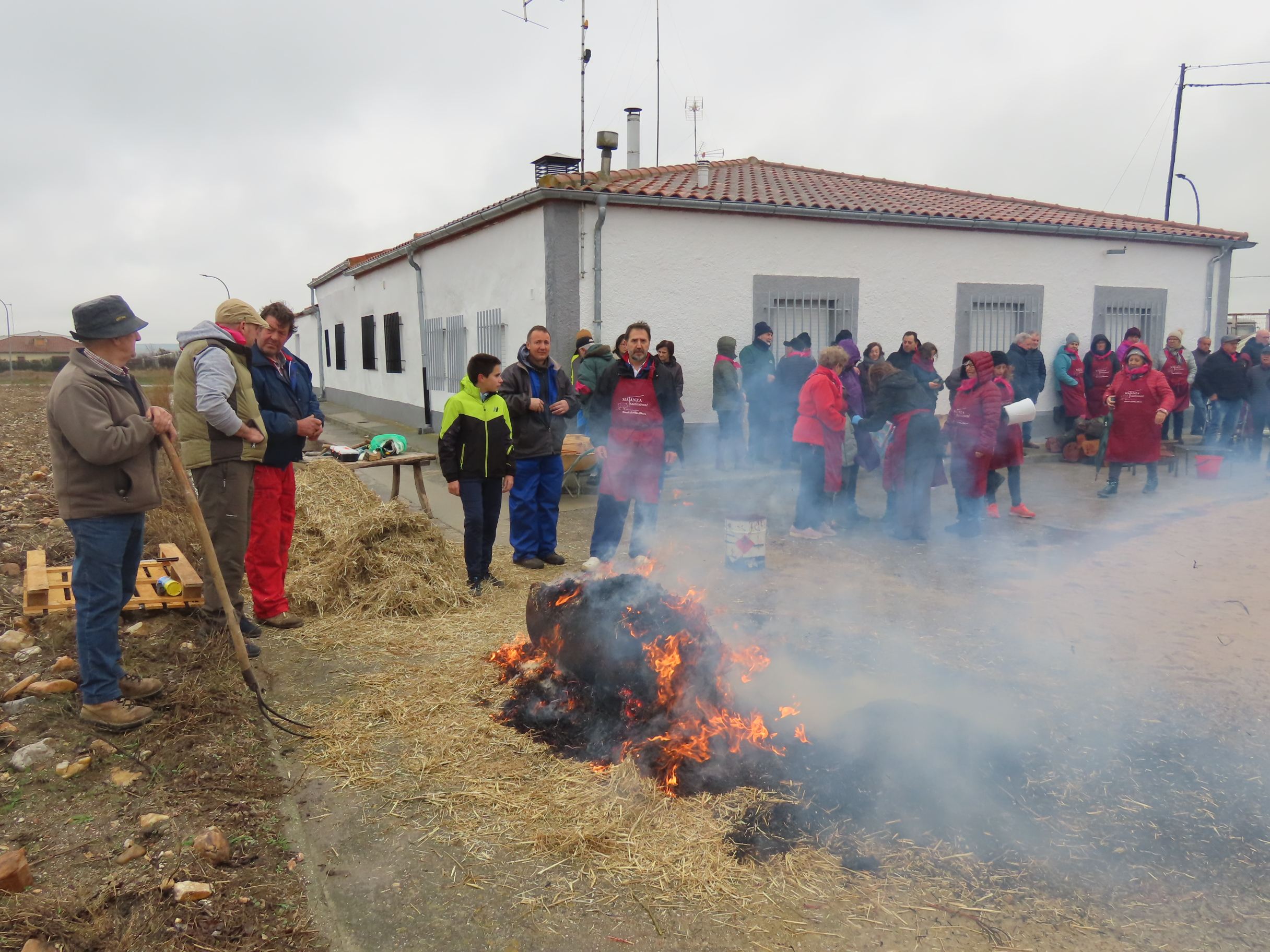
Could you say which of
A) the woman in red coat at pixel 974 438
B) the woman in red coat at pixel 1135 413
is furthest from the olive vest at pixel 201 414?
the woman in red coat at pixel 1135 413

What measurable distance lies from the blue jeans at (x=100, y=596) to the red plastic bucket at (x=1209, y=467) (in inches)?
505

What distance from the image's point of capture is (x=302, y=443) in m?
5.42

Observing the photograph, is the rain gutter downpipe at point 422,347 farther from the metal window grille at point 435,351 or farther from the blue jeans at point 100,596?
the blue jeans at point 100,596

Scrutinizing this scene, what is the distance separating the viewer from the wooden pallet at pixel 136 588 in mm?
5246

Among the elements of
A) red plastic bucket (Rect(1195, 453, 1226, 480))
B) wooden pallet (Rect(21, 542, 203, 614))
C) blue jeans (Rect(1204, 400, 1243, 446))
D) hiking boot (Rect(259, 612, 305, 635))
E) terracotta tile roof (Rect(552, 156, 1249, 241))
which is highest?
terracotta tile roof (Rect(552, 156, 1249, 241))

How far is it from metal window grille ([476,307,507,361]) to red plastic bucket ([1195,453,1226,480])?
10.2 m

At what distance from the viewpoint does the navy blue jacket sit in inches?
201

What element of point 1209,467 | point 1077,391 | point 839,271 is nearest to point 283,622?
point 839,271

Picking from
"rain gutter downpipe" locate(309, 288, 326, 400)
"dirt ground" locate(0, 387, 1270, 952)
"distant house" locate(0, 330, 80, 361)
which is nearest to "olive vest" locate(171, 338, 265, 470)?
"dirt ground" locate(0, 387, 1270, 952)

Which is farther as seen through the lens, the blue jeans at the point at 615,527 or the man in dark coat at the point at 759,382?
the man in dark coat at the point at 759,382

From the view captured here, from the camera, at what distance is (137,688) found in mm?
4117

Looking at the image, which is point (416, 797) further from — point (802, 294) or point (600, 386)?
point (802, 294)

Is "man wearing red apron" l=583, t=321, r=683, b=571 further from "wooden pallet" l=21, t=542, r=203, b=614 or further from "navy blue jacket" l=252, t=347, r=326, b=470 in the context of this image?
"wooden pallet" l=21, t=542, r=203, b=614

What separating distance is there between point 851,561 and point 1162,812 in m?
3.98
